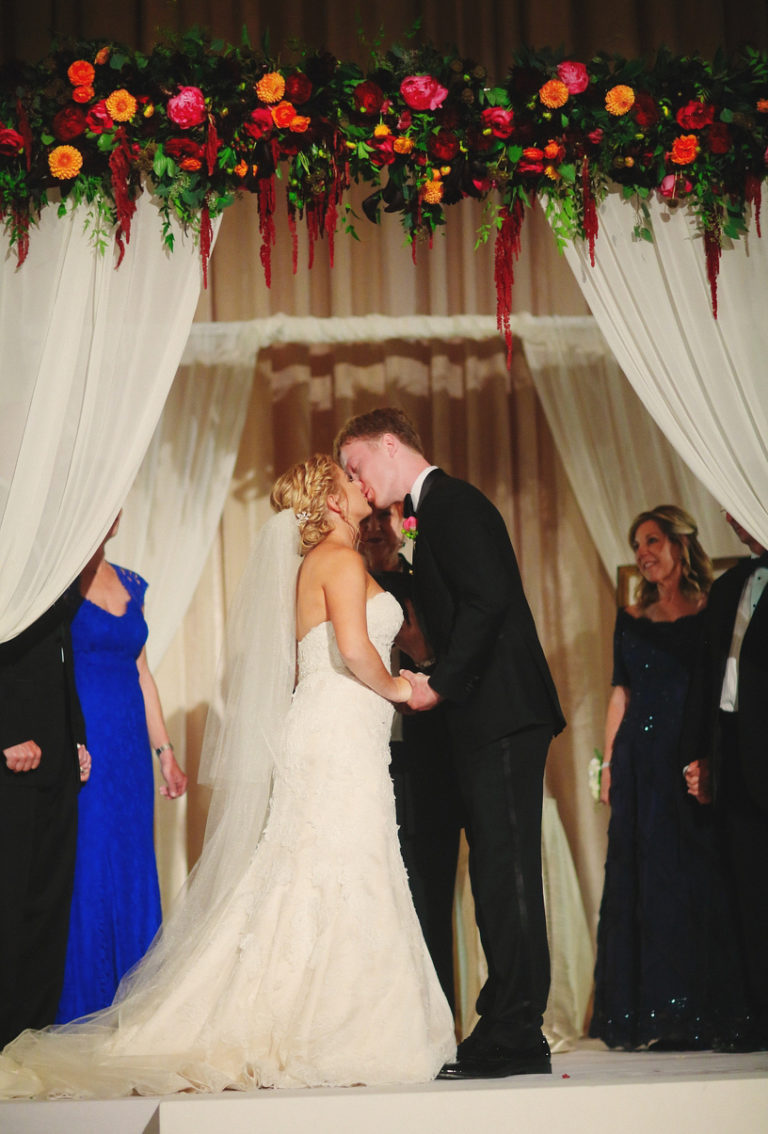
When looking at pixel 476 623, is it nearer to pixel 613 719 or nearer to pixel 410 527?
pixel 410 527

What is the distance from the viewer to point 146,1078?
2912 mm

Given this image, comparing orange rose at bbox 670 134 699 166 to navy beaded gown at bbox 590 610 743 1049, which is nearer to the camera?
orange rose at bbox 670 134 699 166

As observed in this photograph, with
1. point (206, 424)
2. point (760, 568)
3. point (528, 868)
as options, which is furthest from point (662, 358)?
point (206, 424)

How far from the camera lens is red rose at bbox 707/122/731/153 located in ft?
10.9

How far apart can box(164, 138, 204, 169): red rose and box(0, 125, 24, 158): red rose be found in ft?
1.38

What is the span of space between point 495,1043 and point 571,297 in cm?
329

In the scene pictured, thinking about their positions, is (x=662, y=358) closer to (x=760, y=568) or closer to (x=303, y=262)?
(x=760, y=568)

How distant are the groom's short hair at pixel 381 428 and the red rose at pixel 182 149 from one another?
1.05 meters

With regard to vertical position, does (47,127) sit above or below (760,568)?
above

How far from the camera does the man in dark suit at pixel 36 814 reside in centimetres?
360

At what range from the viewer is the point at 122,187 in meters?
3.21

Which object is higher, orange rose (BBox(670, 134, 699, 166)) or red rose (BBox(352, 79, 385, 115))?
red rose (BBox(352, 79, 385, 115))

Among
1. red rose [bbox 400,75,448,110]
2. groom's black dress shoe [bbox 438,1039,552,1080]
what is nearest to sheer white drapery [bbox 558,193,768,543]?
red rose [bbox 400,75,448,110]

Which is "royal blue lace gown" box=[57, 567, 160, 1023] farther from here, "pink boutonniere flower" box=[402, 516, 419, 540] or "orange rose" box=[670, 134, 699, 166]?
"orange rose" box=[670, 134, 699, 166]
